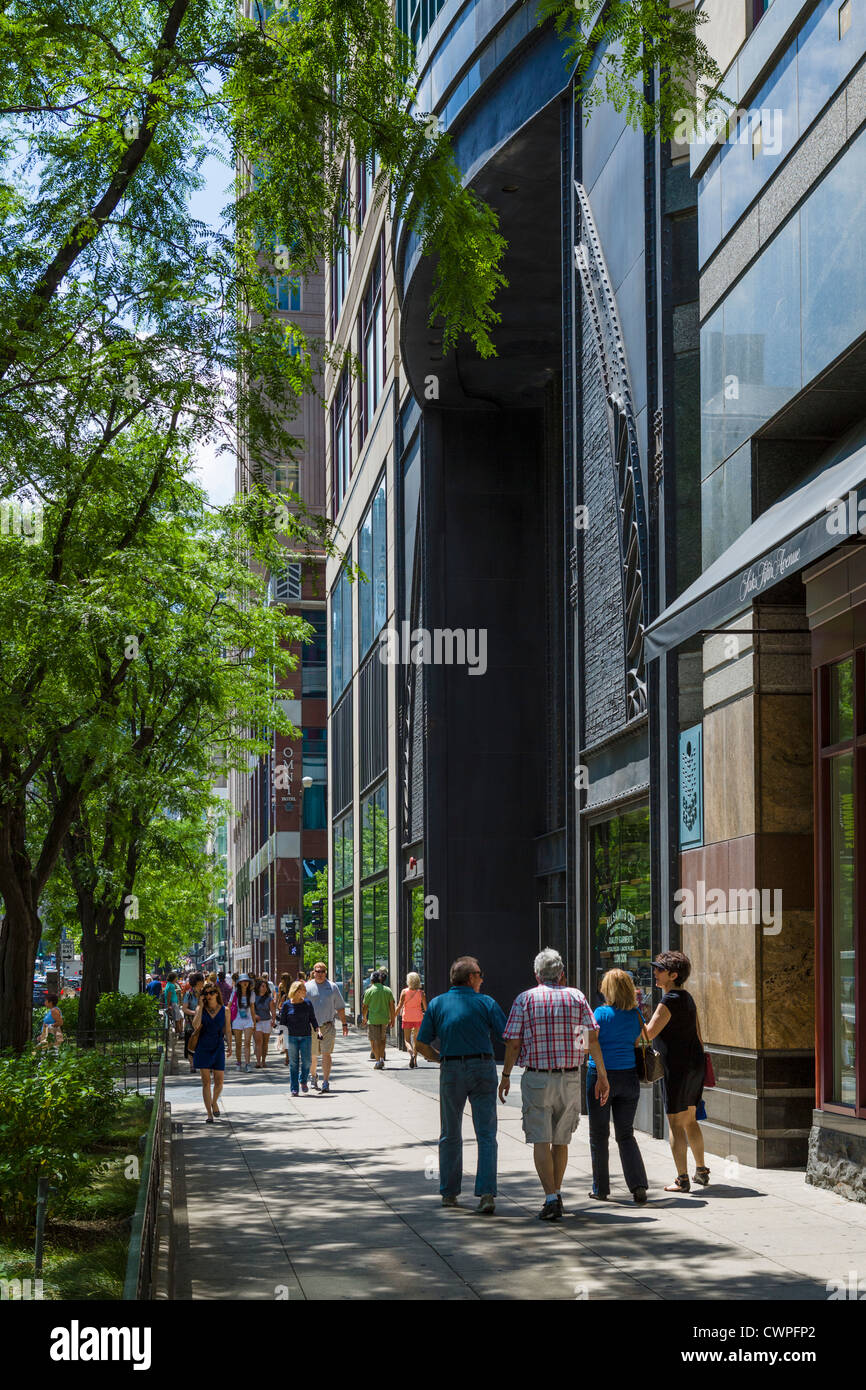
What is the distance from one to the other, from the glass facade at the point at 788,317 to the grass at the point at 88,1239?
25.2 feet

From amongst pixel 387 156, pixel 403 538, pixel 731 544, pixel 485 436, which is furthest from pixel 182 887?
pixel 387 156

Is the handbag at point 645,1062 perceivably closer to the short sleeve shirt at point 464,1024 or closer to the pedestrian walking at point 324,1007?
the short sleeve shirt at point 464,1024

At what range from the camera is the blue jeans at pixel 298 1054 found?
850 inches

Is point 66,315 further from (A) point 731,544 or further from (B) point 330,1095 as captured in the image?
(B) point 330,1095

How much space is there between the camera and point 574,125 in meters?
19.8

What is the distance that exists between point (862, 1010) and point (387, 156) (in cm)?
692

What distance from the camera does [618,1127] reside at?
1140 centimetres

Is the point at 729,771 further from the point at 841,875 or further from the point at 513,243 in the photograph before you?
the point at 513,243

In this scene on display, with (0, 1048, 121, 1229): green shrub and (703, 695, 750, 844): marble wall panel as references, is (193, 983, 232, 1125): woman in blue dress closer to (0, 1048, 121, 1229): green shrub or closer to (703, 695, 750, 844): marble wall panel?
(0, 1048, 121, 1229): green shrub

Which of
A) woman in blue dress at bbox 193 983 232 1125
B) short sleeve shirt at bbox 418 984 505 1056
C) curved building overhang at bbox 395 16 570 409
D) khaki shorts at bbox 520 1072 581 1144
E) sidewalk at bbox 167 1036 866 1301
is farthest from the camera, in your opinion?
curved building overhang at bbox 395 16 570 409

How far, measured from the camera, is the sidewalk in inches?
332

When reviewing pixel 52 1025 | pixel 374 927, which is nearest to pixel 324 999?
pixel 52 1025

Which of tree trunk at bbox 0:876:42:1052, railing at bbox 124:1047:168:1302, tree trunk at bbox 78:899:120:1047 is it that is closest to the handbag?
railing at bbox 124:1047:168:1302

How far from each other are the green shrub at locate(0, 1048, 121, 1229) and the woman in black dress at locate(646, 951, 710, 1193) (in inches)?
162
